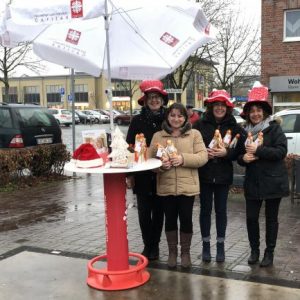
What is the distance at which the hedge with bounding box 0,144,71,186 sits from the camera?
958cm

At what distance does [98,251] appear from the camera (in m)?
5.53

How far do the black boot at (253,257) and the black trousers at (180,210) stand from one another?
2.32 feet

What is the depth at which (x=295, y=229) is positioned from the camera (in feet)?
20.6

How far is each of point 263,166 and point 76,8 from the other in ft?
7.52

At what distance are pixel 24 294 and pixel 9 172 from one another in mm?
5620

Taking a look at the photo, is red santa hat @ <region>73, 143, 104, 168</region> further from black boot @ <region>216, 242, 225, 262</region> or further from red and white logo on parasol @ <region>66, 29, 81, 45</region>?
black boot @ <region>216, 242, 225, 262</region>

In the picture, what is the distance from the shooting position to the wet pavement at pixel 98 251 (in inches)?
170

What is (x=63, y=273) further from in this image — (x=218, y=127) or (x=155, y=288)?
(x=218, y=127)

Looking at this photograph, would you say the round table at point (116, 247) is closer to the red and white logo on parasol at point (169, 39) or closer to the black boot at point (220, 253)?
the black boot at point (220, 253)

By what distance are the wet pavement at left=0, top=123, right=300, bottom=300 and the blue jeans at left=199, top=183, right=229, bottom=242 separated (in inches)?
13.6

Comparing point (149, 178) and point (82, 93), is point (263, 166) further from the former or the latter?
point (82, 93)

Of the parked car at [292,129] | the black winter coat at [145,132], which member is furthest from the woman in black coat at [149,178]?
the parked car at [292,129]

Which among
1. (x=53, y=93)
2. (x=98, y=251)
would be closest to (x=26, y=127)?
(x=98, y=251)

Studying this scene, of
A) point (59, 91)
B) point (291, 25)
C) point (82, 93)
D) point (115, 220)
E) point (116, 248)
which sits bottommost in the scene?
point (116, 248)
